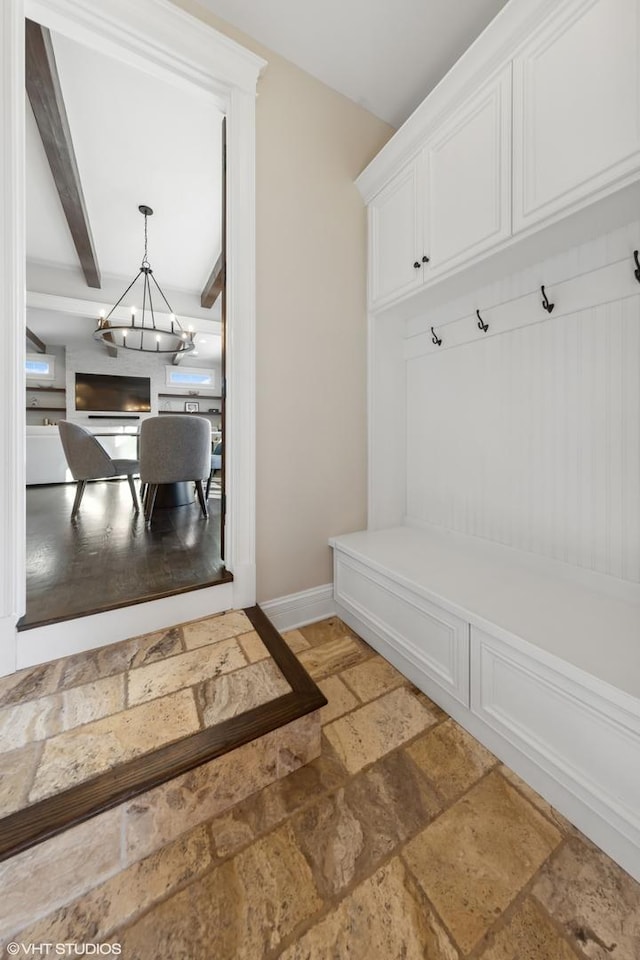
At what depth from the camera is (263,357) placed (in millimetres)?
1648

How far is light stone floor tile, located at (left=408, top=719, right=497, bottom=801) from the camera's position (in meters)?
1.03

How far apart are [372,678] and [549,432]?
124cm

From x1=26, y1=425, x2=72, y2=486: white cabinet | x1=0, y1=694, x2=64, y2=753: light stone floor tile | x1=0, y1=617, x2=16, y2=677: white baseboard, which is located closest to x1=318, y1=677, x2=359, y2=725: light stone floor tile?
x1=0, y1=694, x2=64, y2=753: light stone floor tile

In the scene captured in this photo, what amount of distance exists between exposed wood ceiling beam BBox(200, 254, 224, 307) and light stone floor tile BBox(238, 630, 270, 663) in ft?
13.3

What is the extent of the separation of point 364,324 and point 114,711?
1981 mm

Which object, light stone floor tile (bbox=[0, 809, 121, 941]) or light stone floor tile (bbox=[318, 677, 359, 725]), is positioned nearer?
light stone floor tile (bbox=[0, 809, 121, 941])

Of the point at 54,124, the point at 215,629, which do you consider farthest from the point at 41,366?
the point at 215,629

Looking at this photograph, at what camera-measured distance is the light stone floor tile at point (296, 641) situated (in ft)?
5.52

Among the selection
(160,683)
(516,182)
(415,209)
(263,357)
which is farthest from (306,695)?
(415,209)

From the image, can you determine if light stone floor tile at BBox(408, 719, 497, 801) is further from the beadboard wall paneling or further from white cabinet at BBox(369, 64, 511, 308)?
white cabinet at BBox(369, 64, 511, 308)

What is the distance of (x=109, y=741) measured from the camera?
91cm

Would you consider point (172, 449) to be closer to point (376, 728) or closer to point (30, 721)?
point (30, 721)

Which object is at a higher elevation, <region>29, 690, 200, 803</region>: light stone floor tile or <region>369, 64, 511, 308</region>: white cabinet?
<region>369, 64, 511, 308</region>: white cabinet

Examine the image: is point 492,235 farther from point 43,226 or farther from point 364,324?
point 43,226
